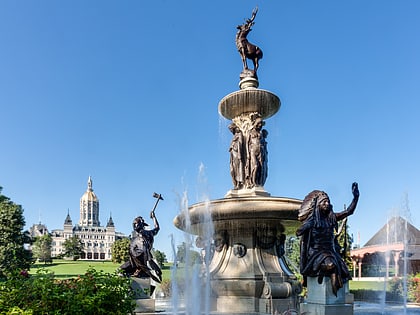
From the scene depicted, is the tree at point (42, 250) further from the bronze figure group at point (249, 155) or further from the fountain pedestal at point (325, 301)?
the fountain pedestal at point (325, 301)

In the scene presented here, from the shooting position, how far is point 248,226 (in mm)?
10266

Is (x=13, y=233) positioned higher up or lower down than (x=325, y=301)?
lower down

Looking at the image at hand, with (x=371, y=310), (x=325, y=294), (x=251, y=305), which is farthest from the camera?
(x=371, y=310)

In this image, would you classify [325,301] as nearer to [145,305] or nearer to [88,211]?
[145,305]

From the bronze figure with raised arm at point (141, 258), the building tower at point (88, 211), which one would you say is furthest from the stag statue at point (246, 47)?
the building tower at point (88, 211)

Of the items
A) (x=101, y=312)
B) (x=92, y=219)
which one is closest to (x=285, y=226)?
(x=101, y=312)

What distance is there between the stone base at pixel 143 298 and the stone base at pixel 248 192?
393cm

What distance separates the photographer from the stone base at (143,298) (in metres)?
Result: 8.16

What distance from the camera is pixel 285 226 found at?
10727 mm

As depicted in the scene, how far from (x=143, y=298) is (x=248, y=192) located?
4.65 meters

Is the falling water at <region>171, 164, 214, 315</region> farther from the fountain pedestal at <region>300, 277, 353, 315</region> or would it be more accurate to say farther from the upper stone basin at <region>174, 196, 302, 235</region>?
the fountain pedestal at <region>300, 277, 353, 315</region>

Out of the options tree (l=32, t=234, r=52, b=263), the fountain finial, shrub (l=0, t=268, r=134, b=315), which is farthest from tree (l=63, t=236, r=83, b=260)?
shrub (l=0, t=268, r=134, b=315)

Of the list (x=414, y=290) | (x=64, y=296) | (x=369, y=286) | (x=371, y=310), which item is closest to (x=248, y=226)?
(x=371, y=310)

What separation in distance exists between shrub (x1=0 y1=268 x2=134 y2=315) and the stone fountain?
4.73 meters
